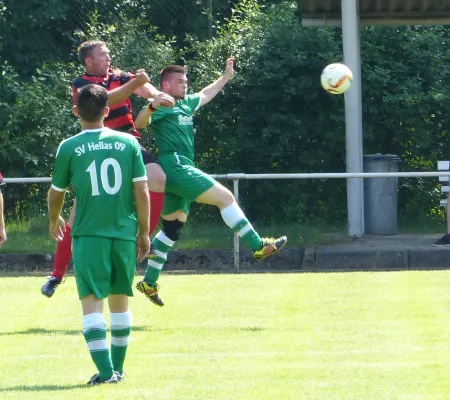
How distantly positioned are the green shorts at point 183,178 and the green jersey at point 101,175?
11.7 feet

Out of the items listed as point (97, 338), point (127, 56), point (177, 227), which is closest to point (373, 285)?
point (177, 227)

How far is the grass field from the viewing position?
665 cm

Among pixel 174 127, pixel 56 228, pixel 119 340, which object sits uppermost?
pixel 174 127

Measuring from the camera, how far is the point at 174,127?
10883mm

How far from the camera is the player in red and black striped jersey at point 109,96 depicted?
949 cm

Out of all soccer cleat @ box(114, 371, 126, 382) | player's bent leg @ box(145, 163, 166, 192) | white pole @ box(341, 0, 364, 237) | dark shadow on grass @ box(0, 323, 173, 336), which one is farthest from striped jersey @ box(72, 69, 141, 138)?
white pole @ box(341, 0, 364, 237)

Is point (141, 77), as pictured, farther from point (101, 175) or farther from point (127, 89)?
point (101, 175)

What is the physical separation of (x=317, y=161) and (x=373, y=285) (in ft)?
24.0

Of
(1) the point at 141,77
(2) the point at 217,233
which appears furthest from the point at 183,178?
(2) the point at 217,233

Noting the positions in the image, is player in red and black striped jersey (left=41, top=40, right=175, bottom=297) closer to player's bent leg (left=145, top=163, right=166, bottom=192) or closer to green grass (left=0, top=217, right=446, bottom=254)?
player's bent leg (left=145, top=163, right=166, bottom=192)

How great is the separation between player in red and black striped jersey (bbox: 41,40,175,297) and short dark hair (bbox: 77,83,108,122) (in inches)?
83.9

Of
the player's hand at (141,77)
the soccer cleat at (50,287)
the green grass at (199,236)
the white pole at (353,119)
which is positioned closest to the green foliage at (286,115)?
the green grass at (199,236)

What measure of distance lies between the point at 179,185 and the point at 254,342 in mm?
2472

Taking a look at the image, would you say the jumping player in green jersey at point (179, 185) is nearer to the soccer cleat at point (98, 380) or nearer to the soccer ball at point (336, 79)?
the soccer ball at point (336, 79)
